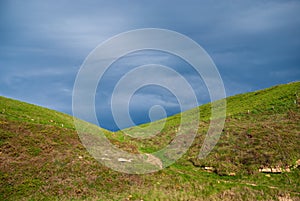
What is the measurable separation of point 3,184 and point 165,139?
2634cm

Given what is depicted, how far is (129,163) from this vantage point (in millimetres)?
32344

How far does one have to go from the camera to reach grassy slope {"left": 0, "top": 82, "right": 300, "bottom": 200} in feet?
85.2

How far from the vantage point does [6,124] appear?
119 feet

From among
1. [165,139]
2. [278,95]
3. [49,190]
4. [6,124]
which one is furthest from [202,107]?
[49,190]

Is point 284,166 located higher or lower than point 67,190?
higher

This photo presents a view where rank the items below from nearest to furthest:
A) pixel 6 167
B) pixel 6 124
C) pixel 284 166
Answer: pixel 6 167 < pixel 284 166 < pixel 6 124

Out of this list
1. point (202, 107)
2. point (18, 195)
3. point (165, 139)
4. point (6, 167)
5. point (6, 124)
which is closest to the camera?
point (18, 195)

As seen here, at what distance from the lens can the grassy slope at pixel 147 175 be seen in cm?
2597

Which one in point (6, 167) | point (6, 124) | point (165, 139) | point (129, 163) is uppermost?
point (165, 139)

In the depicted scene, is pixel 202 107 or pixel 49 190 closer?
pixel 49 190

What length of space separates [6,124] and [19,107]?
12606 mm

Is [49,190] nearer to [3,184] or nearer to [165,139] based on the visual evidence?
[3,184]

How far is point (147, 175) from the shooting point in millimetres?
29859

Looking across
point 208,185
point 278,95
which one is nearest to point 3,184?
point 208,185
